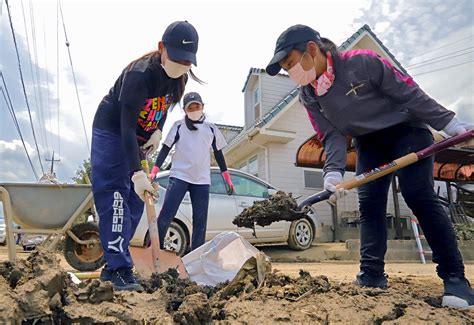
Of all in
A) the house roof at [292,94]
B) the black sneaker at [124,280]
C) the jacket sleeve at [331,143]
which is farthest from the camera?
the house roof at [292,94]

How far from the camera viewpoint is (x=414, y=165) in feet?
7.65

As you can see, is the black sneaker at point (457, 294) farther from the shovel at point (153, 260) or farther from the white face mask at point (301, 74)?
the shovel at point (153, 260)

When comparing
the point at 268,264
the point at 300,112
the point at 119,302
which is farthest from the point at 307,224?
the point at 119,302

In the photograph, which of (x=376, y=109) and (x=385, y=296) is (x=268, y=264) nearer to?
(x=385, y=296)

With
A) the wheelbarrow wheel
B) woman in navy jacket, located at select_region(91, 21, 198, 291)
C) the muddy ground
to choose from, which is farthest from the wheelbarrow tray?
the muddy ground

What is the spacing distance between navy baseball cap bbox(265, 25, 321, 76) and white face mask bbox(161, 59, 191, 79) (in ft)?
1.70

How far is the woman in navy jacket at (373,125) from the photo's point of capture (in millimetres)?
2238

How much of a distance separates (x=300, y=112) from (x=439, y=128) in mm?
9727

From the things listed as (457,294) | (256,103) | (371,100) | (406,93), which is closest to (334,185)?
(371,100)

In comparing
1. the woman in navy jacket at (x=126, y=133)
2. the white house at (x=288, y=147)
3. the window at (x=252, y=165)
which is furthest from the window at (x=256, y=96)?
the woman in navy jacket at (x=126, y=133)

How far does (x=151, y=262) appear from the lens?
112 inches

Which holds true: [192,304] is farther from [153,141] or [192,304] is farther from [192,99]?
[192,99]

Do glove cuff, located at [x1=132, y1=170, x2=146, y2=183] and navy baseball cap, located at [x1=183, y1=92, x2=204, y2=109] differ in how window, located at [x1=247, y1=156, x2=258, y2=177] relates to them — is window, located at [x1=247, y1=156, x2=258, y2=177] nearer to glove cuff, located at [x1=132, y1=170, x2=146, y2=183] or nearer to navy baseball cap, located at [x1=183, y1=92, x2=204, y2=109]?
navy baseball cap, located at [x1=183, y1=92, x2=204, y2=109]

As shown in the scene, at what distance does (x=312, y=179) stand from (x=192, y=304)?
1029cm
